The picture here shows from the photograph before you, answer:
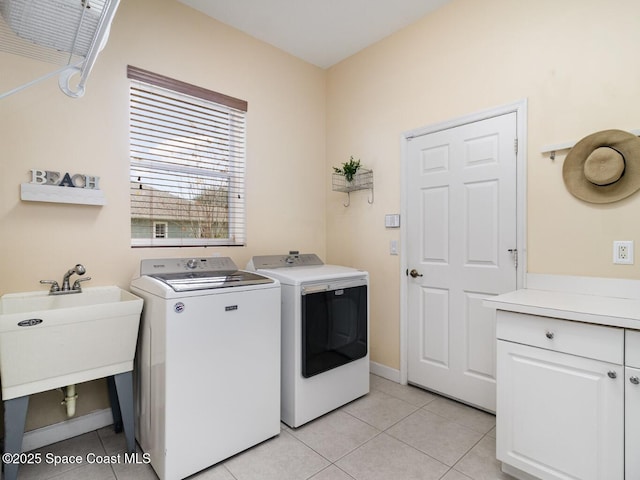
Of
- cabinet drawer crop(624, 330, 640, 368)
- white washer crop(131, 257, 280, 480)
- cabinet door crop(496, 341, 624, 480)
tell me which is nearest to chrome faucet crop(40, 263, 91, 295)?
white washer crop(131, 257, 280, 480)

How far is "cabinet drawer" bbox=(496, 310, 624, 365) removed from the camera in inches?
53.1

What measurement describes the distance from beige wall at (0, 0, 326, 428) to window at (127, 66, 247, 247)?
78 millimetres

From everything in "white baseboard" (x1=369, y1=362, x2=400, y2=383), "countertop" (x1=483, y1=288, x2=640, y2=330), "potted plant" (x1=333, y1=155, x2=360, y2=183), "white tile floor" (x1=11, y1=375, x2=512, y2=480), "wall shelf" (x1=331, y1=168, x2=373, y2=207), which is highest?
"potted plant" (x1=333, y1=155, x2=360, y2=183)

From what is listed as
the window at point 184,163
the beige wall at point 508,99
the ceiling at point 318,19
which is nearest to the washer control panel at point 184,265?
the window at point 184,163

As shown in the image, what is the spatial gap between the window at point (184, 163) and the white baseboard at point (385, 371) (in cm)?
159

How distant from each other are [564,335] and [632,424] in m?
0.36

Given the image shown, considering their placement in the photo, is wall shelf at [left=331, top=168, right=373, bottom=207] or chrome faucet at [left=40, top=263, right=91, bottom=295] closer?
chrome faucet at [left=40, top=263, right=91, bottom=295]

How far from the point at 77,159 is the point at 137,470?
5.82 ft

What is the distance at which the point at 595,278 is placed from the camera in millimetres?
1845

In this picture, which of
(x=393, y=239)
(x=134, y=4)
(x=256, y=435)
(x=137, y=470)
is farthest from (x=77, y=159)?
(x=393, y=239)

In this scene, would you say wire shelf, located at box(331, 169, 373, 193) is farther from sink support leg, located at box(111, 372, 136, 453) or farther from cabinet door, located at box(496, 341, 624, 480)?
sink support leg, located at box(111, 372, 136, 453)

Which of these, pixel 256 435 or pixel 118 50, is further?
pixel 118 50

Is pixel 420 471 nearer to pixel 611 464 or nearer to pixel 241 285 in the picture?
pixel 611 464

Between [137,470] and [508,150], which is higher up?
[508,150]
